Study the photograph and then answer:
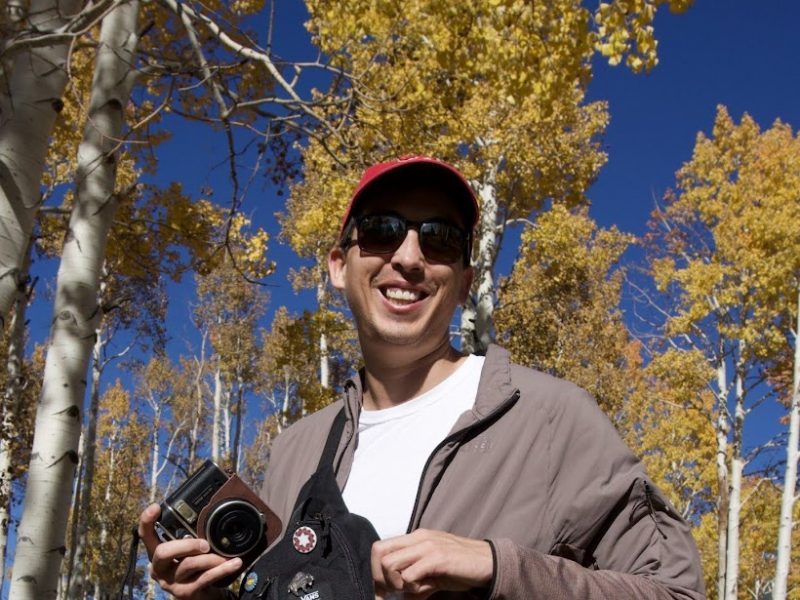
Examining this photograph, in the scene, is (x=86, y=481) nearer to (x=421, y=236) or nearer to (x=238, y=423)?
(x=238, y=423)

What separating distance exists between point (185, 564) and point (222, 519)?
112mm

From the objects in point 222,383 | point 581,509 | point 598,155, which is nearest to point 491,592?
point 581,509

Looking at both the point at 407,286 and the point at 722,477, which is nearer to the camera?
the point at 407,286

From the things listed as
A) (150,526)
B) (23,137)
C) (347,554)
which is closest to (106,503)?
(23,137)

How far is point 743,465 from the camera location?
41.8 ft

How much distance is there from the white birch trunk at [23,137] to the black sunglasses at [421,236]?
96.9 inches

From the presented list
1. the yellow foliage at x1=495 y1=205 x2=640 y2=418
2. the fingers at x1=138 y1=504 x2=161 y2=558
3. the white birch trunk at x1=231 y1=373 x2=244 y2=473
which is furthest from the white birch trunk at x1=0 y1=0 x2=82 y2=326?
the white birch trunk at x1=231 y1=373 x2=244 y2=473

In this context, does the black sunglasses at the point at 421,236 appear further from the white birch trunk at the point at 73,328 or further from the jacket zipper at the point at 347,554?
the white birch trunk at the point at 73,328

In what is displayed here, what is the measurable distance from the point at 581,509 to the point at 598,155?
443 inches

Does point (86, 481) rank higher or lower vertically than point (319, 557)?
higher

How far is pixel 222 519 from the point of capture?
4.93ft

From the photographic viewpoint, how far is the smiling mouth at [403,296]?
171 cm

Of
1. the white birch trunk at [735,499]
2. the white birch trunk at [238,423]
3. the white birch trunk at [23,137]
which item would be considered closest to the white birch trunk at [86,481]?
the white birch trunk at [238,423]

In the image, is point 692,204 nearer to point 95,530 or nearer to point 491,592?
point 491,592
